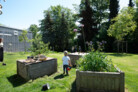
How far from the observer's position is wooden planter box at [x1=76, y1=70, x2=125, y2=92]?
8.71ft

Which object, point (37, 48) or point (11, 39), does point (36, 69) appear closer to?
point (37, 48)

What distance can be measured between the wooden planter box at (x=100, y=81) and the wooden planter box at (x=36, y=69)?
81.6 inches

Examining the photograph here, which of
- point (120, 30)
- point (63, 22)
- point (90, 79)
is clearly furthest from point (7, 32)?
point (120, 30)

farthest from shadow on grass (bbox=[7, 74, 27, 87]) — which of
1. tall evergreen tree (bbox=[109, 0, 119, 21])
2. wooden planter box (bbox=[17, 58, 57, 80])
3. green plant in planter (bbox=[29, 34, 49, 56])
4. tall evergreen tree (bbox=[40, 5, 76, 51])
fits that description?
tall evergreen tree (bbox=[109, 0, 119, 21])

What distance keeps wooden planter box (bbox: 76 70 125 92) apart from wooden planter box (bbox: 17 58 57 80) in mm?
2072

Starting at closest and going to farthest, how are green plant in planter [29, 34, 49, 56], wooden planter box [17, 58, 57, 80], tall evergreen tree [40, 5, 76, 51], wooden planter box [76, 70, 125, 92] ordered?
wooden planter box [76, 70, 125, 92] → wooden planter box [17, 58, 57, 80] → green plant in planter [29, 34, 49, 56] → tall evergreen tree [40, 5, 76, 51]

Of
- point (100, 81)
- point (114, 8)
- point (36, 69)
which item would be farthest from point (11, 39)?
point (114, 8)

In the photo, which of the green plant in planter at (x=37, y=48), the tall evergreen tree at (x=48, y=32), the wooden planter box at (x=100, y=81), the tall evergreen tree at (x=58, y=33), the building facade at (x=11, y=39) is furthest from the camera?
the tall evergreen tree at (x=48, y=32)

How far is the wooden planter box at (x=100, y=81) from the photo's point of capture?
265 cm

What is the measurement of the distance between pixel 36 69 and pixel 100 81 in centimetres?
268

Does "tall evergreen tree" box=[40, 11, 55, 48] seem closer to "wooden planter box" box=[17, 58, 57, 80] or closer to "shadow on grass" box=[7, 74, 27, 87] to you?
"wooden planter box" box=[17, 58, 57, 80]

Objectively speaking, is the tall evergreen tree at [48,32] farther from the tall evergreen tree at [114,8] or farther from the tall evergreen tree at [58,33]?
the tall evergreen tree at [114,8]

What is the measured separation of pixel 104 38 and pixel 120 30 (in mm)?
5734

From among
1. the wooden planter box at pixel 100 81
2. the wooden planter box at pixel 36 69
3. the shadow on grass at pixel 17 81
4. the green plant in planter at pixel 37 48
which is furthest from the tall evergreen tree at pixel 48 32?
the wooden planter box at pixel 100 81
